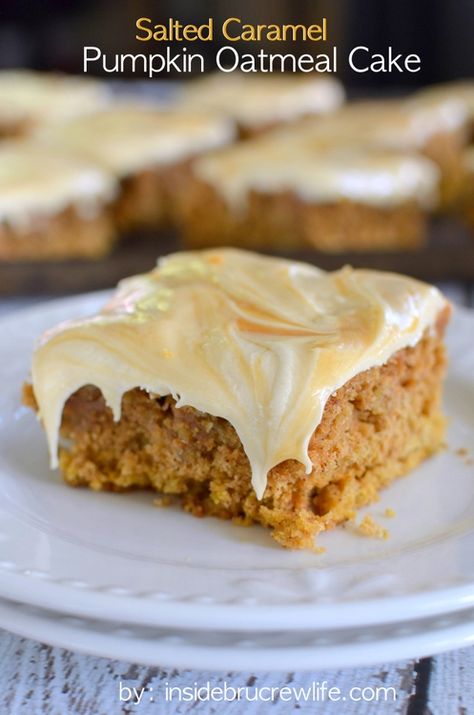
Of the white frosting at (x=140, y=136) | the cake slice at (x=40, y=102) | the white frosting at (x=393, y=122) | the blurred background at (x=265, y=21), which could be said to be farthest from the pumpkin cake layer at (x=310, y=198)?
the blurred background at (x=265, y=21)

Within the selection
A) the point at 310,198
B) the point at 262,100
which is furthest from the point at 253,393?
the point at 262,100

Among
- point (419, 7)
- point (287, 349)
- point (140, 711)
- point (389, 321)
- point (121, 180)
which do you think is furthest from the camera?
point (419, 7)

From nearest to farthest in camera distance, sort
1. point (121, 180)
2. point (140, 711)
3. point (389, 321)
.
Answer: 1. point (140, 711)
2. point (389, 321)
3. point (121, 180)

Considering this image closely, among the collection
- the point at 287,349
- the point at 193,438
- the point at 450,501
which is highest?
the point at 287,349

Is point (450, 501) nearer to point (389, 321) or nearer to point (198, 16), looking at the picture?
point (389, 321)

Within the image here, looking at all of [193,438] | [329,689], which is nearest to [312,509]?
[193,438]

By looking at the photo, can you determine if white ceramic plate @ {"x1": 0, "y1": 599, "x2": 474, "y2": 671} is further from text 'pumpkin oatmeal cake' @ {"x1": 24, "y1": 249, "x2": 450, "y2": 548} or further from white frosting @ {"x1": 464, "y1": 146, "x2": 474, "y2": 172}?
white frosting @ {"x1": 464, "y1": 146, "x2": 474, "y2": 172}
